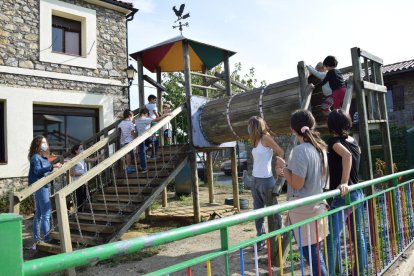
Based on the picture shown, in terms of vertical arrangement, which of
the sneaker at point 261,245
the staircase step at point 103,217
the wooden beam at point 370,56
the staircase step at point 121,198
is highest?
the wooden beam at point 370,56

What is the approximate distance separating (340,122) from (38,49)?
920 centimetres

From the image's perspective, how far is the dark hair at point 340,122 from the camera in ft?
10.5

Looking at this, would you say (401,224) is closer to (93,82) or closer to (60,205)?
(60,205)

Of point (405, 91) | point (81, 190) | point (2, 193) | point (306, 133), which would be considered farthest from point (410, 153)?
point (405, 91)

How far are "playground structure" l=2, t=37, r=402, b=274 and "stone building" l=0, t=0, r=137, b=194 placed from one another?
2865 millimetres

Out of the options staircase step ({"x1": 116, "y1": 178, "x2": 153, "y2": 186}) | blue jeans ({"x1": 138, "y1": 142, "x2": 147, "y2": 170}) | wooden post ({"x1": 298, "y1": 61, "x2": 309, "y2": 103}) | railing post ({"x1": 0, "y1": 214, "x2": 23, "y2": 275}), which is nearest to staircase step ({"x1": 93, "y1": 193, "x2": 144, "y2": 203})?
staircase step ({"x1": 116, "y1": 178, "x2": 153, "y2": 186})

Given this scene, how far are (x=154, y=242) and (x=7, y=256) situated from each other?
511 millimetres

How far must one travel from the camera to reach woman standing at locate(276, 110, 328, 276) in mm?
2641

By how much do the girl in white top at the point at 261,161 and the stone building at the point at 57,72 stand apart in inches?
284

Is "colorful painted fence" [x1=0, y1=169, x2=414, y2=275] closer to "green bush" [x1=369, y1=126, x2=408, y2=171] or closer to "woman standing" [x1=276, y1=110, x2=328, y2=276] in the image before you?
"woman standing" [x1=276, y1=110, x2=328, y2=276]

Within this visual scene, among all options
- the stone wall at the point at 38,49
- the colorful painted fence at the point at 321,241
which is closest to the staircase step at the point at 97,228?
the colorful painted fence at the point at 321,241

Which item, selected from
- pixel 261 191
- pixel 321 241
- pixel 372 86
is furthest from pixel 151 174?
pixel 321 241

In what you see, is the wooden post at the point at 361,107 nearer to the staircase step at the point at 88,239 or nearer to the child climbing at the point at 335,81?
the child climbing at the point at 335,81

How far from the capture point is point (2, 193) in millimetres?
9016
